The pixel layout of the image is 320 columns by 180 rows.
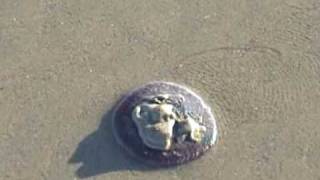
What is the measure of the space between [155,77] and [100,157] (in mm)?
477

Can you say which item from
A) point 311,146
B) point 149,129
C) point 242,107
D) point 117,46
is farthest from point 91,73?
point 311,146

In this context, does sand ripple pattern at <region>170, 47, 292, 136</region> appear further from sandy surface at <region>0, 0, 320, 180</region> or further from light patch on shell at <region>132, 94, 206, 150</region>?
light patch on shell at <region>132, 94, 206, 150</region>

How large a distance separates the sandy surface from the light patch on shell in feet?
0.38

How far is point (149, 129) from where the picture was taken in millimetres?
3270

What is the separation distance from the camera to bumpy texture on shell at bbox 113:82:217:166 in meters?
3.29

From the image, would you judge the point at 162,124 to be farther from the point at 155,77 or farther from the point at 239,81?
the point at 239,81

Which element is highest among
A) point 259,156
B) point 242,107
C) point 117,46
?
point 117,46

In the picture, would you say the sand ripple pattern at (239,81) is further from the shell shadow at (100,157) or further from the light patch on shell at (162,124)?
the shell shadow at (100,157)

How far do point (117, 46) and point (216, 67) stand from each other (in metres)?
0.49

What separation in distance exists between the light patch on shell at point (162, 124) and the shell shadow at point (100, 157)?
4.8 inches

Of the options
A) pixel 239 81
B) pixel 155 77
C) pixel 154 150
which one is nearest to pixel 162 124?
pixel 154 150

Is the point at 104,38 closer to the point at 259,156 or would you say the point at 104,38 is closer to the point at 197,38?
the point at 197,38

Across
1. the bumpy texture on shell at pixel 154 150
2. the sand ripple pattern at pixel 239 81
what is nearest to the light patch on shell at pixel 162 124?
the bumpy texture on shell at pixel 154 150

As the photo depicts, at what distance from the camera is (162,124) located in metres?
3.27
